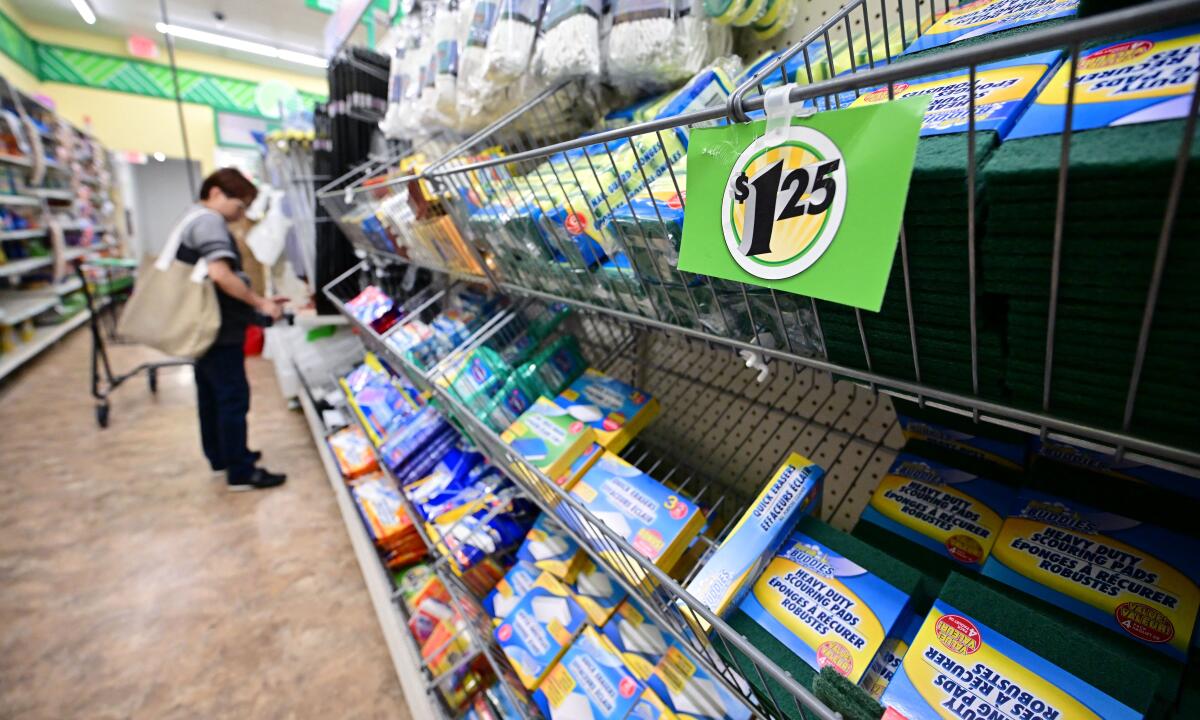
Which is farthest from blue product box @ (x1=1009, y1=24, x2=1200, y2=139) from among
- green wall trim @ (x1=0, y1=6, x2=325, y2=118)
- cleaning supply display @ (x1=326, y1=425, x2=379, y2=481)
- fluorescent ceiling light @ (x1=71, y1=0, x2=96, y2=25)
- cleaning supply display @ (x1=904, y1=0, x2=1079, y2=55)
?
fluorescent ceiling light @ (x1=71, y1=0, x2=96, y2=25)

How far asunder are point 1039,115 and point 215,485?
355 centimetres

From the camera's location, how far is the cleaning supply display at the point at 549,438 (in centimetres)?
99

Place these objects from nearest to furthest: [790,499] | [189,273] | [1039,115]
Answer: [1039,115], [790,499], [189,273]

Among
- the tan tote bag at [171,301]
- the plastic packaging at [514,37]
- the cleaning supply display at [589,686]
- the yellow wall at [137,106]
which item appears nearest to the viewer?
the cleaning supply display at [589,686]

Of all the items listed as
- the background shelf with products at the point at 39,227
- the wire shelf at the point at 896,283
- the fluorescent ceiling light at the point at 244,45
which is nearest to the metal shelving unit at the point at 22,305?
the background shelf with products at the point at 39,227

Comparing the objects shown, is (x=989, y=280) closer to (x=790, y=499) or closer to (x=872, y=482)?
(x=790, y=499)

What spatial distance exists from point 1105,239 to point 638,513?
67 cm

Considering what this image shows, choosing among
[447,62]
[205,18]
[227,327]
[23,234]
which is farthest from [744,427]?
[205,18]

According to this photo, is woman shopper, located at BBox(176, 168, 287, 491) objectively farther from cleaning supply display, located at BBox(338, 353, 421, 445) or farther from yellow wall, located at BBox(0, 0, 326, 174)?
yellow wall, located at BBox(0, 0, 326, 174)

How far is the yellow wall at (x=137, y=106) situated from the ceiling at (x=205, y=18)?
0.28 meters

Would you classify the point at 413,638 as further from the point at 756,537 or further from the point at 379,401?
the point at 756,537

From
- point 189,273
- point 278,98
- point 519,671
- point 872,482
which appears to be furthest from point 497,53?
point 278,98

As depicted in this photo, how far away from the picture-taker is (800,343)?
603mm

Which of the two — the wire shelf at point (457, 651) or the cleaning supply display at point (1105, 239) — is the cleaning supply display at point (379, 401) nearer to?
the wire shelf at point (457, 651)
